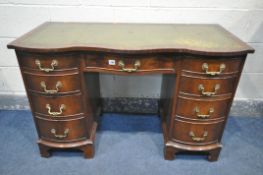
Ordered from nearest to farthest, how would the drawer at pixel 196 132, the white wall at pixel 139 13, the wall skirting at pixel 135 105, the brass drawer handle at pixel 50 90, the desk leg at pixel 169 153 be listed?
the brass drawer handle at pixel 50 90, the drawer at pixel 196 132, the desk leg at pixel 169 153, the white wall at pixel 139 13, the wall skirting at pixel 135 105

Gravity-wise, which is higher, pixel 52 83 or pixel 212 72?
pixel 212 72

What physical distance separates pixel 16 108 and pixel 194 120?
1.60m

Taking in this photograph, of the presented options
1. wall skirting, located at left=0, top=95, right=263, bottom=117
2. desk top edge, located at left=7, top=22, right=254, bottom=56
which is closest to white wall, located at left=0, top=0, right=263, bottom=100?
desk top edge, located at left=7, top=22, right=254, bottom=56

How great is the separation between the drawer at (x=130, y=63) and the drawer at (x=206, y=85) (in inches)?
4.5

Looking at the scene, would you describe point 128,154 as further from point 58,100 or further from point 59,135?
point 58,100

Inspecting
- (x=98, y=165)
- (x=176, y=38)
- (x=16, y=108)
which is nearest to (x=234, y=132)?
(x=176, y=38)

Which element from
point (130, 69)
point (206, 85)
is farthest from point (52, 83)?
point (206, 85)

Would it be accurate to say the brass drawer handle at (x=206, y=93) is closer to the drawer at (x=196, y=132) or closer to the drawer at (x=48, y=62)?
the drawer at (x=196, y=132)

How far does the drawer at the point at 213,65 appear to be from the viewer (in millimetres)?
1122

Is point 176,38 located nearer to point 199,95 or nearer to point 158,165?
point 199,95

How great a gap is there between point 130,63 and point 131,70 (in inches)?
1.6

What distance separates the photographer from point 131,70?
3.88ft

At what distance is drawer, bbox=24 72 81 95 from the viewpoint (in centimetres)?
119

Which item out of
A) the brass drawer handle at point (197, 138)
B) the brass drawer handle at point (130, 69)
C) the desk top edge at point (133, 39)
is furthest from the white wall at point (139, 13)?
the brass drawer handle at point (197, 138)
